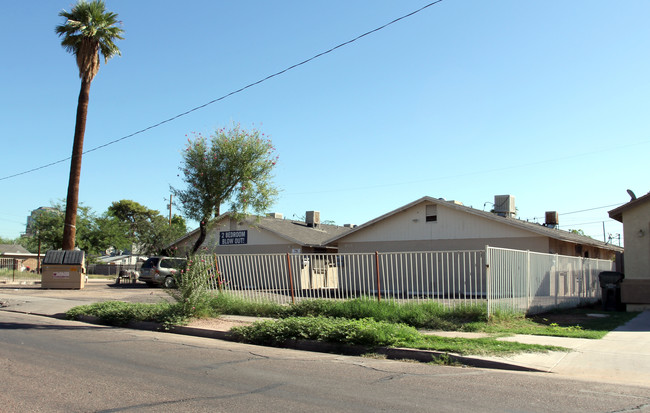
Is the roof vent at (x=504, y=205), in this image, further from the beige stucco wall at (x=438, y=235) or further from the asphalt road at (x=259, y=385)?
the asphalt road at (x=259, y=385)

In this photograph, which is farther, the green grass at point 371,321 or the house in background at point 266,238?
the house in background at point 266,238

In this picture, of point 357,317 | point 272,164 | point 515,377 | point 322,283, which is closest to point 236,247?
point 272,164

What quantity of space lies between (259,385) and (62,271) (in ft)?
74.9

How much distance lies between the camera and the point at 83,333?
1134cm

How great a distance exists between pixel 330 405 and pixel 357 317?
6861 mm

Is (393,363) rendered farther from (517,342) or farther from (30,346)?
(30,346)

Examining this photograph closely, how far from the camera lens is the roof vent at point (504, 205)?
2878cm

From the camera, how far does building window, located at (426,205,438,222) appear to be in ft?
84.0

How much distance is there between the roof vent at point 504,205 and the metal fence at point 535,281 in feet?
31.9

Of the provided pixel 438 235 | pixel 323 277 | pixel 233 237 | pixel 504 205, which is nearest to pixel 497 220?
pixel 438 235

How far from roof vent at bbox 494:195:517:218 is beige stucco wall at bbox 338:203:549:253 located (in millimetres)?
5107

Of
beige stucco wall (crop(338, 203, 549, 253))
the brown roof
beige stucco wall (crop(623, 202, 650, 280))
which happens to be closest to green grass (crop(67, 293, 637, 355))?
beige stucco wall (crop(623, 202, 650, 280))

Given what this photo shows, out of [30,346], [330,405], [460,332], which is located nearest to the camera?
[330,405]

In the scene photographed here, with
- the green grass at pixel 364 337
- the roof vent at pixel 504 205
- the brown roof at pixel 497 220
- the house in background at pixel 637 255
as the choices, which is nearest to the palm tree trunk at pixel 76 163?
the brown roof at pixel 497 220
